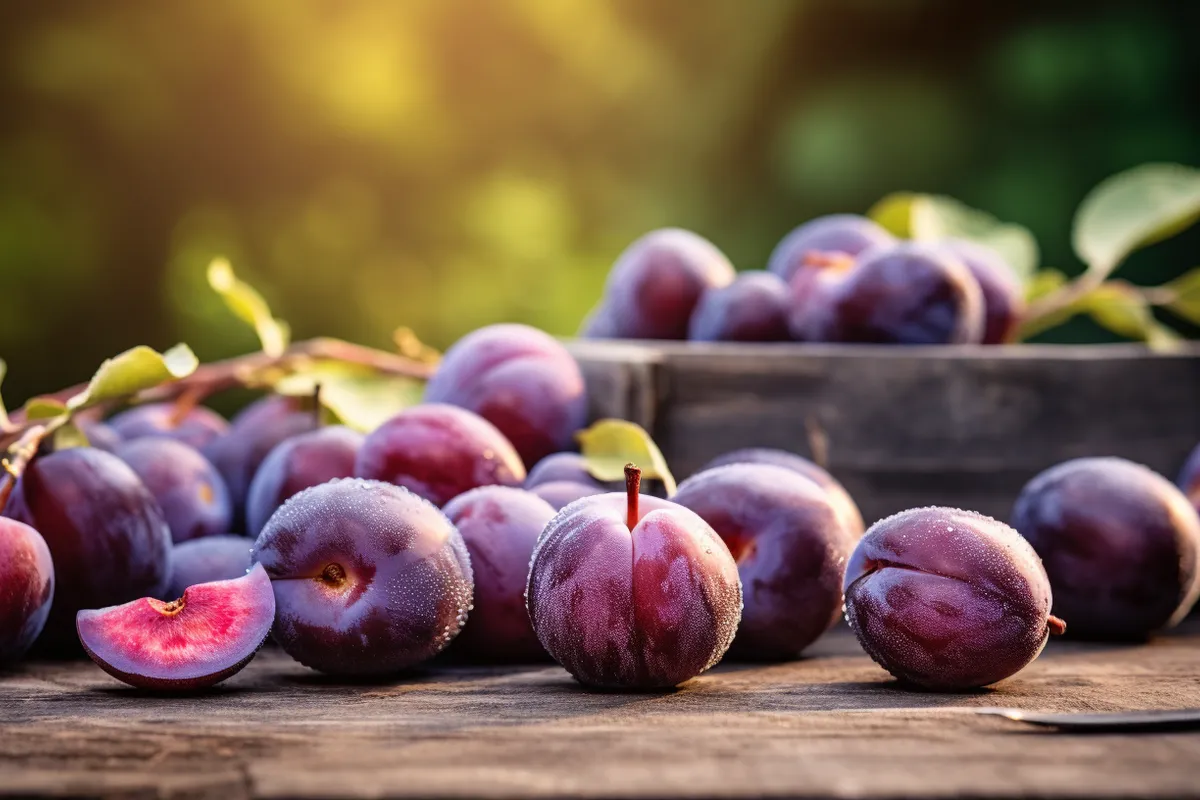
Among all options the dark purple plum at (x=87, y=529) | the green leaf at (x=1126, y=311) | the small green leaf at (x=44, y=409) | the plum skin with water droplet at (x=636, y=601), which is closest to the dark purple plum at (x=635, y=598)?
the plum skin with water droplet at (x=636, y=601)

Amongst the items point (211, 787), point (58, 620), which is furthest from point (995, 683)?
point (58, 620)

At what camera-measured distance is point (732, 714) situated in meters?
0.80

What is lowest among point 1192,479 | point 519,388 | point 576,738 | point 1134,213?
point 576,738

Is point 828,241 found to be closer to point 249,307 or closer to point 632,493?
point 249,307

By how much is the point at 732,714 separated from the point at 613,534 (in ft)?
0.51

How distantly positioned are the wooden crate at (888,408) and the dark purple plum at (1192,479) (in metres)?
0.09

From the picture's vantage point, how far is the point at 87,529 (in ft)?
3.46

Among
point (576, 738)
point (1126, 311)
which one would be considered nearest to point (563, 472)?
point (576, 738)

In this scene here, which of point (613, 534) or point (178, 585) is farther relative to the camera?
point (178, 585)

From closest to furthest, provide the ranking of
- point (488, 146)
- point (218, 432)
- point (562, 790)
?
point (562, 790)
point (218, 432)
point (488, 146)

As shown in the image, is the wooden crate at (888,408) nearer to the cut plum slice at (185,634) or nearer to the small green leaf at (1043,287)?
the small green leaf at (1043,287)

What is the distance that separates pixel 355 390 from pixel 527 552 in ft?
1.61

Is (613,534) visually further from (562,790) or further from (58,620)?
(58,620)

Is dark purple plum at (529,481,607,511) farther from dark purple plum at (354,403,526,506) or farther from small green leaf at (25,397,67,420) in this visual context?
small green leaf at (25,397,67,420)
